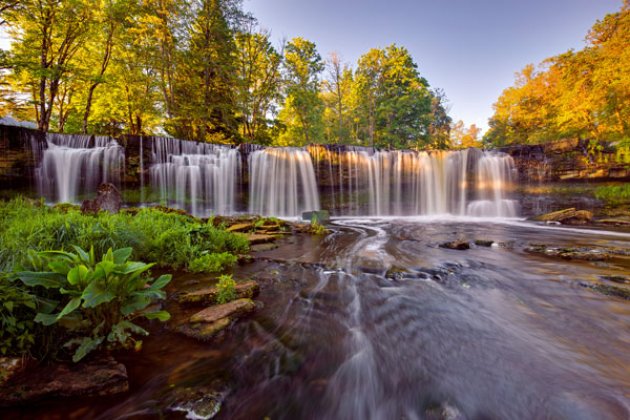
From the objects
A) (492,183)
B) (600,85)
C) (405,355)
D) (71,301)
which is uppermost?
(600,85)

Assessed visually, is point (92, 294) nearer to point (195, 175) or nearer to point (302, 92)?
point (195, 175)

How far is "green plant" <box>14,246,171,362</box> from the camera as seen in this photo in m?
1.95

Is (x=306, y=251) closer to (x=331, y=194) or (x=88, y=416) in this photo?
(x=88, y=416)

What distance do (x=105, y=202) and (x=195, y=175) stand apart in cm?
747

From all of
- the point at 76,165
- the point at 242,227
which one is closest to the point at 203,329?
the point at 242,227

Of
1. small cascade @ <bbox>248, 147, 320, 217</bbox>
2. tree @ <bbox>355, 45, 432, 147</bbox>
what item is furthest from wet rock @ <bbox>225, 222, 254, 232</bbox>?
tree @ <bbox>355, 45, 432, 147</bbox>

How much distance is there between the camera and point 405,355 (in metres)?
Answer: 2.53

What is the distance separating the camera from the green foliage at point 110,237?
3625mm

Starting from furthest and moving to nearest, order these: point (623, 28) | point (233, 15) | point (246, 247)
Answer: point (233, 15) < point (623, 28) < point (246, 247)

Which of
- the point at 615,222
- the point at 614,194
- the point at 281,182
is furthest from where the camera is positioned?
the point at 281,182

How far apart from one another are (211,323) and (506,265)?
5839mm

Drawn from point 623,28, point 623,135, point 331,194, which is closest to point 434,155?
point 331,194

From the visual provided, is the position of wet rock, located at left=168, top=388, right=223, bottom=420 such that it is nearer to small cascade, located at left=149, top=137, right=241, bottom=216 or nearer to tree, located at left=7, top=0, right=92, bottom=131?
→ small cascade, located at left=149, top=137, right=241, bottom=216

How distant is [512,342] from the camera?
8.79 feet
